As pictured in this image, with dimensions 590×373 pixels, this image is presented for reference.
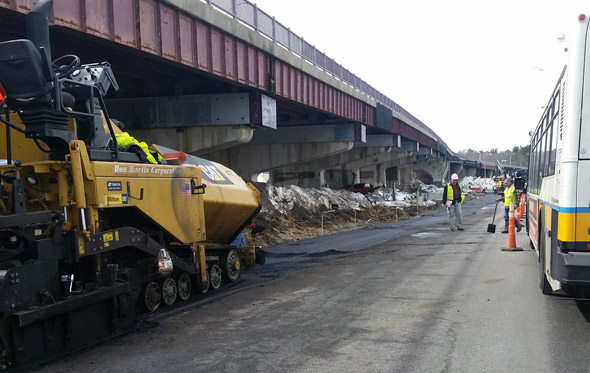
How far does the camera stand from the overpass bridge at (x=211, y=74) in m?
10.9

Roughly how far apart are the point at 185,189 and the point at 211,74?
6645 mm

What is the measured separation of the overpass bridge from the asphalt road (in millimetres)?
5761

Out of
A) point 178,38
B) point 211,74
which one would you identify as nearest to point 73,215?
point 178,38

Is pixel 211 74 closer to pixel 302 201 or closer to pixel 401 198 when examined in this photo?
pixel 302 201

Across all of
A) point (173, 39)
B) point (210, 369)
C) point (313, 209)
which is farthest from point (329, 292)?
point (313, 209)

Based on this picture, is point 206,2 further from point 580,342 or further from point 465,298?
point 580,342

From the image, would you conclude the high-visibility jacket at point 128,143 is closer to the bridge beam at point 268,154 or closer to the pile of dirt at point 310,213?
the pile of dirt at point 310,213

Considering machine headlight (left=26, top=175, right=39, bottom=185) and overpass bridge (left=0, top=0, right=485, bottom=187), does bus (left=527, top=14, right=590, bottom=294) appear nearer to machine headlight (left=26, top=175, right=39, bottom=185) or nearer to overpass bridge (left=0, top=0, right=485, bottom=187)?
machine headlight (left=26, top=175, right=39, bottom=185)

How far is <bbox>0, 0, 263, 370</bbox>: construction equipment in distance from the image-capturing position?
535 centimetres

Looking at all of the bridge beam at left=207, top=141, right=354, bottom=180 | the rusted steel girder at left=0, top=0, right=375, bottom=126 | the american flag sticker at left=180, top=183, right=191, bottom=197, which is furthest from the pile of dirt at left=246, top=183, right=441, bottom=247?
the american flag sticker at left=180, top=183, right=191, bottom=197

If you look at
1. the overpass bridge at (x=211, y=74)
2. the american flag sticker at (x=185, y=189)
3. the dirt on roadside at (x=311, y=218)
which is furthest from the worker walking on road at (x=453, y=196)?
the american flag sticker at (x=185, y=189)

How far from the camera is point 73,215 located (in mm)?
6160

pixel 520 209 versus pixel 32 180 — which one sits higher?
pixel 32 180

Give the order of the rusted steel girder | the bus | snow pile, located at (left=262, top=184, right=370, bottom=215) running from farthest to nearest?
snow pile, located at (left=262, top=184, right=370, bottom=215), the rusted steel girder, the bus
